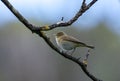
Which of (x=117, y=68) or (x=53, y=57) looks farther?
(x=53, y=57)

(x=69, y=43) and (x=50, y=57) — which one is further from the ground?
(x=69, y=43)

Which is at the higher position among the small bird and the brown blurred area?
the small bird

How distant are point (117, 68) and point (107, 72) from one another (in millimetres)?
290

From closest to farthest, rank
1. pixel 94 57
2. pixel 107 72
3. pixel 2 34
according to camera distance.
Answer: pixel 107 72
pixel 94 57
pixel 2 34

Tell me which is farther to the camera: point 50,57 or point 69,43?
point 50,57

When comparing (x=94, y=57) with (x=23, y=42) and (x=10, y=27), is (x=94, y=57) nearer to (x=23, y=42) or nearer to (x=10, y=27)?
(x=23, y=42)

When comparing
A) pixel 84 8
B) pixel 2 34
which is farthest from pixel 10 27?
pixel 84 8

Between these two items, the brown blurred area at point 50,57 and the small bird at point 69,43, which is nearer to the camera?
the small bird at point 69,43

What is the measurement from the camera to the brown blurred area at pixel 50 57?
67.1ft

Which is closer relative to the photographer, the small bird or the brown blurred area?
the small bird

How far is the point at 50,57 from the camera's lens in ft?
74.1

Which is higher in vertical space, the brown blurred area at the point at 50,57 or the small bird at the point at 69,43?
the small bird at the point at 69,43

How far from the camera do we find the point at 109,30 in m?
23.6

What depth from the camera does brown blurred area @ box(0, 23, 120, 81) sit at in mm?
20438
